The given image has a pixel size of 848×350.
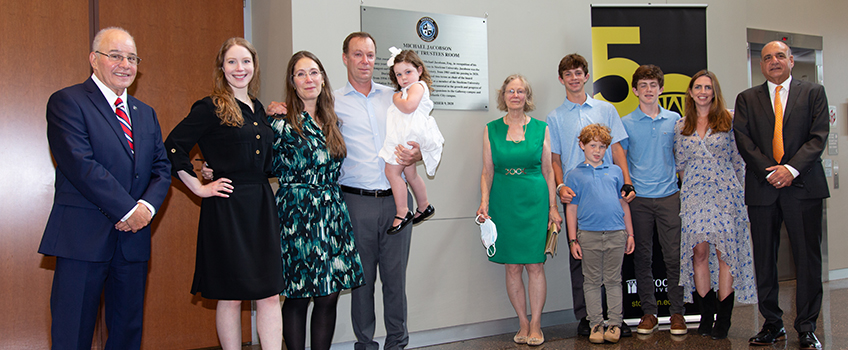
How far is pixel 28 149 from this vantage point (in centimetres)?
325

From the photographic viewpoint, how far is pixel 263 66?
151 inches

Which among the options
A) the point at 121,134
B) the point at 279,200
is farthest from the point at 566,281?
the point at 121,134

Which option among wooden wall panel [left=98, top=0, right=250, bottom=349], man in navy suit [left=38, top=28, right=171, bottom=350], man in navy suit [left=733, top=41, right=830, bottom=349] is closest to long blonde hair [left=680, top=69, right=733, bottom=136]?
man in navy suit [left=733, top=41, right=830, bottom=349]

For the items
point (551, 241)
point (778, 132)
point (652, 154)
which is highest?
point (778, 132)

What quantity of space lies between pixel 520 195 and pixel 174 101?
8.13 ft

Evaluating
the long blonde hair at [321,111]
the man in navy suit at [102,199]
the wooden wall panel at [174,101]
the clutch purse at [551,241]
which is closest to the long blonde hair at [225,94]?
the long blonde hair at [321,111]

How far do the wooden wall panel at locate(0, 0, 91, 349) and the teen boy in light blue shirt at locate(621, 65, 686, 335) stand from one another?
3.80 metres

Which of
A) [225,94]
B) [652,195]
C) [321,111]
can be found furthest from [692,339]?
[225,94]

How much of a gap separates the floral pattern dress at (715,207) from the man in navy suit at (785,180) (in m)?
0.11

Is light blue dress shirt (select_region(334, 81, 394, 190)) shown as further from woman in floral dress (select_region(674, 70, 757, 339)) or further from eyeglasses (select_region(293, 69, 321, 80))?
woman in floral dress (select_region(674, 70, 757, 339))

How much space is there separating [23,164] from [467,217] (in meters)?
2.91

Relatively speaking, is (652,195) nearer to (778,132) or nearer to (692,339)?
(778,132)

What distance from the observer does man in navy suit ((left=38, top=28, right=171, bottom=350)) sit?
6.48 feet

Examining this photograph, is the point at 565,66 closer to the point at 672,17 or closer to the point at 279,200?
the point at 672,17
